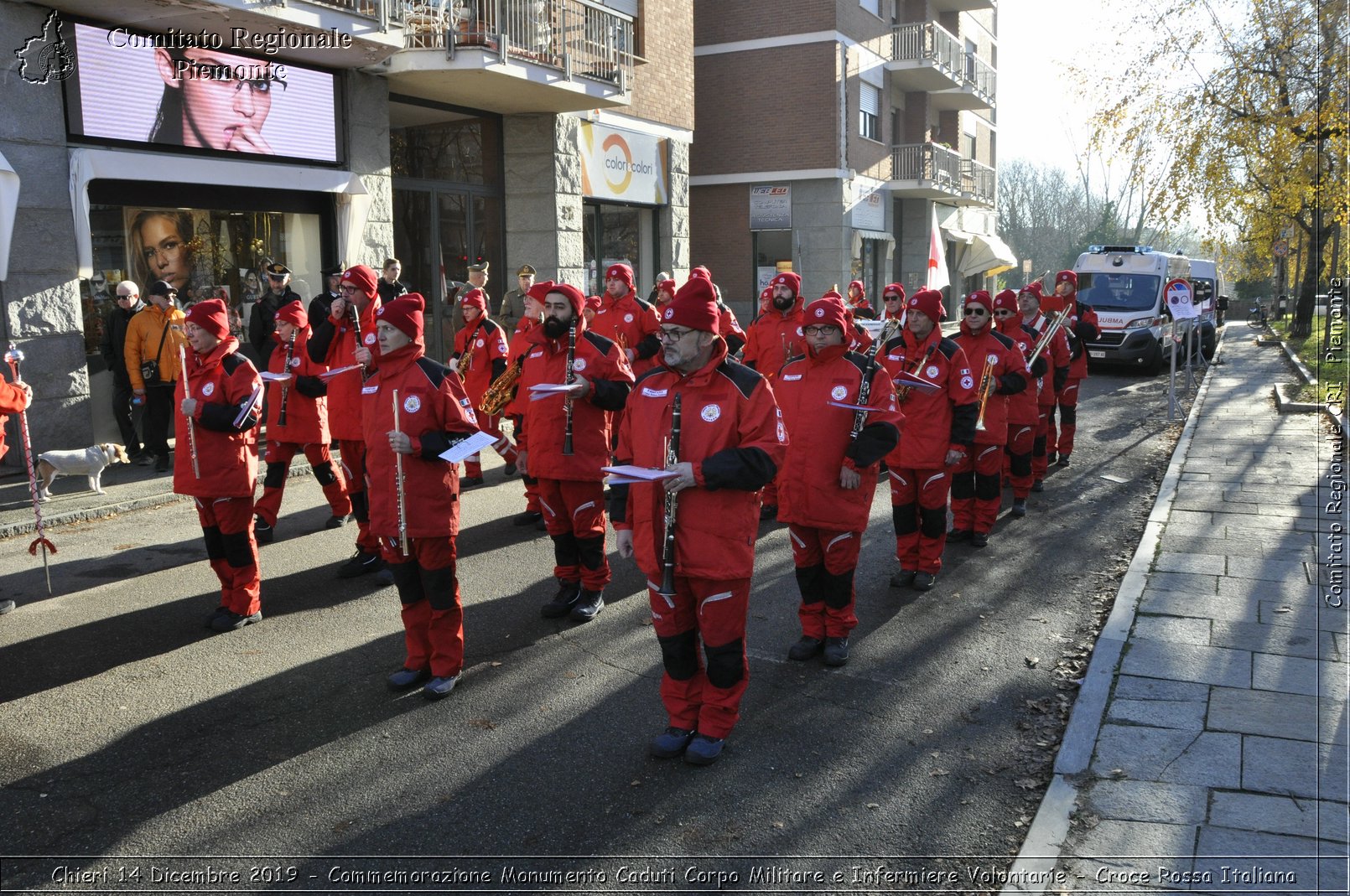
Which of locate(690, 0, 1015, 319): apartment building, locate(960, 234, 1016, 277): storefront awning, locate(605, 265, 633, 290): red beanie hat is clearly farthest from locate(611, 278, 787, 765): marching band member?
locate(960, 234, 1016, 277): storefront awning

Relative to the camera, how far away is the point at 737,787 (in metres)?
4.38

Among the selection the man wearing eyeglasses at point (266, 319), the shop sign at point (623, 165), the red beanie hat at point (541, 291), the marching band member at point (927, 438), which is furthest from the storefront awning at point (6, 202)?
the shop sign at point (623, 165)

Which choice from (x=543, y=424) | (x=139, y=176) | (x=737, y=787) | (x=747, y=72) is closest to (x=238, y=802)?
(x=737, y=787)

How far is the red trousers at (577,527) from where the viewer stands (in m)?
6.52

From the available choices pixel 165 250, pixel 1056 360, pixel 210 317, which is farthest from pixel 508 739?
pixel 165 250

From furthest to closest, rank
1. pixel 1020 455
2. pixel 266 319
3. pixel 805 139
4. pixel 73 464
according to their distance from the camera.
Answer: pixel 805 139, pixel 266 319, pixel 1020 455, pixel 73 464

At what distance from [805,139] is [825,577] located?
25137 mm

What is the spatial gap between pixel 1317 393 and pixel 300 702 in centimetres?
1530

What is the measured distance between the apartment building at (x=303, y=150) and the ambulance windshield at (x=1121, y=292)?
10.8 meters

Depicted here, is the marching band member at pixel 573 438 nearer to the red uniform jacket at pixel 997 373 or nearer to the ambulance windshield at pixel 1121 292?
the red uniform jacket at pixel 997 373

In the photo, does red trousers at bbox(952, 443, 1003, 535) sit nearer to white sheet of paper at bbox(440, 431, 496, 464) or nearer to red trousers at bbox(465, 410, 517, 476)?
red trousers at bbox(465, 410, 517, 476)

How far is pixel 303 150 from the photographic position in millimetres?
13656

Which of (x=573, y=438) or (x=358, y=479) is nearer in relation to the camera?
(x=573, y=438)

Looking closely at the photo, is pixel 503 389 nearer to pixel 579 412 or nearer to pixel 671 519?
pixel 579 412
